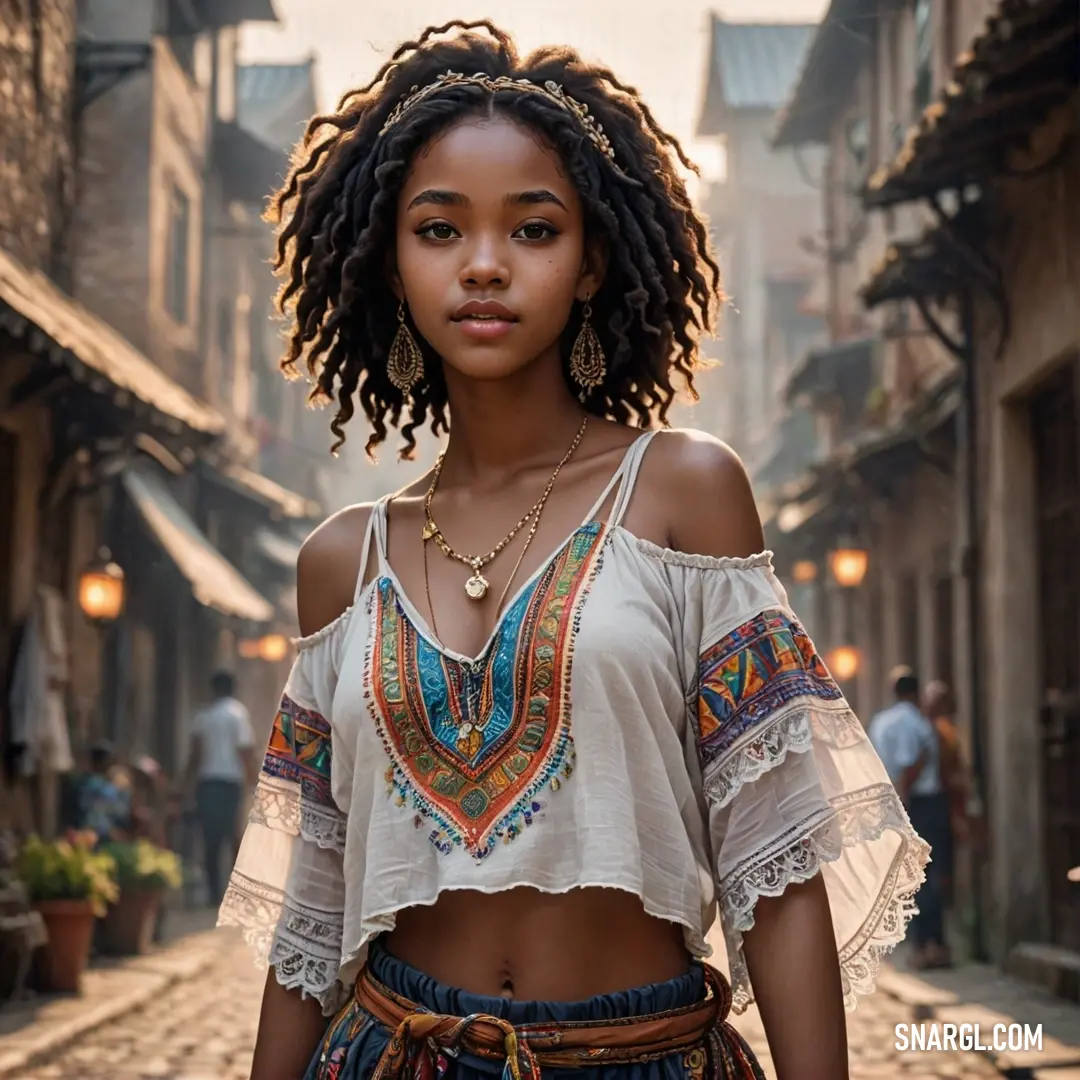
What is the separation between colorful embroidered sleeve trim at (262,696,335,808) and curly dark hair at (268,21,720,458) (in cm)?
46

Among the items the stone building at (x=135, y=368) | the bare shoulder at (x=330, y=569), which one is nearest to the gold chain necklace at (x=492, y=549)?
the bare shoulder at (x=330, y=569)

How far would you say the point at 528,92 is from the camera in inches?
106

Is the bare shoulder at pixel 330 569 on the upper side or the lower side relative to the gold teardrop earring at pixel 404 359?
lower

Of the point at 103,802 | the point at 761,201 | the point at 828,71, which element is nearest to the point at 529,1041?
the point at 103,802

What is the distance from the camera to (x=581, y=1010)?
2.43 metres

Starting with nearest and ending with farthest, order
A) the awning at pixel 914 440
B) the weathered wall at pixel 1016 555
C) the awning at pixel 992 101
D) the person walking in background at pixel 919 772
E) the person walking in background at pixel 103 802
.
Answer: the awning at pixel 992 101, the weathered wall at pixel 1016 555, the person walking in background at pixel 919 772, the person walking in background at pixel 103 802, the awning at pixel 914 440

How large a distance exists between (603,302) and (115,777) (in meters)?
12.0

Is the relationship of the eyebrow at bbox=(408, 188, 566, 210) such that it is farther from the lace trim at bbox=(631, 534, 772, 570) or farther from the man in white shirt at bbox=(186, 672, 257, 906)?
the man in white shirt at bbox=(186, 672, 257, 906)

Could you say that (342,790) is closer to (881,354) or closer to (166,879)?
(166,879)

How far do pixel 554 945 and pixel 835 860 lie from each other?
37cm

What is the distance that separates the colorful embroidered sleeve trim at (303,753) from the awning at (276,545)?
2284 cm

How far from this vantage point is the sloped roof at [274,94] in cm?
3859

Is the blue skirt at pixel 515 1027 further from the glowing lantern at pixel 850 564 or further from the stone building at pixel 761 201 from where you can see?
the stone building at pixel 761 201

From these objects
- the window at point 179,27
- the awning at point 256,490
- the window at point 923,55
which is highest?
the window at point 179,27
